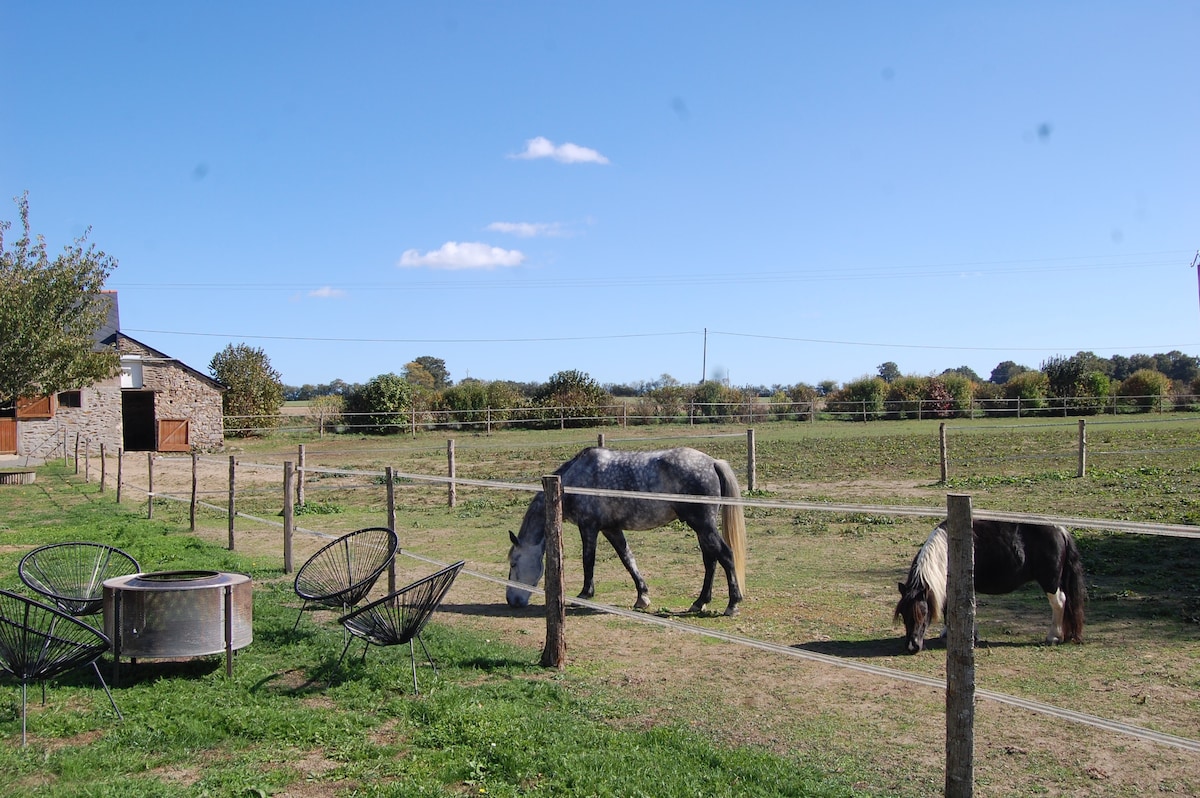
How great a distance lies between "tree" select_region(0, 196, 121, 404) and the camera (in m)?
21.4

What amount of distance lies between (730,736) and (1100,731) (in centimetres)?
211

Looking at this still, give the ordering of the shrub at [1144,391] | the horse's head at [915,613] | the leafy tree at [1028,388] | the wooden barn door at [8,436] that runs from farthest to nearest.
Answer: the leafy tree at [1028,388]
the shrub at [1144,391]
the wooden barn door at [8,436]
the horse's head at [915,613]

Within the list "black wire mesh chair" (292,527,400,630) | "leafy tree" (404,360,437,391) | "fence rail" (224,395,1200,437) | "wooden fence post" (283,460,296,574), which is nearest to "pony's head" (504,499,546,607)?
"black wire mesh chair" (292,527,400,630)

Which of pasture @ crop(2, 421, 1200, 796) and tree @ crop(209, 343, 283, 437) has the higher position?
tree @ crop(209, 343, 283, 437)

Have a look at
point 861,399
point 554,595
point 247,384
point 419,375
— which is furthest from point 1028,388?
point 419,375

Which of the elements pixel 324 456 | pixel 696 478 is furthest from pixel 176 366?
pixel 696 478

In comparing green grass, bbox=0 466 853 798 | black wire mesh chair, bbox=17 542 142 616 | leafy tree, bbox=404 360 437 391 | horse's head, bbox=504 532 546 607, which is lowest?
green grass, bbox=0 466 853 798

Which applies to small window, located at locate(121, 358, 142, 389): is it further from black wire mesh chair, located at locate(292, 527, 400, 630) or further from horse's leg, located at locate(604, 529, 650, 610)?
horse's leg, located at locate(604, 529, 650, 610)

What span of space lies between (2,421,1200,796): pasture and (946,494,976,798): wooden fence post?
0.50m

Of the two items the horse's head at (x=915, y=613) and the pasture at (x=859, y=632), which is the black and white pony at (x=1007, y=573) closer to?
the horse's head at (x=915, y=613)

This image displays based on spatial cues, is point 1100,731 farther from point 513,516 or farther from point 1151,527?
point 513,516

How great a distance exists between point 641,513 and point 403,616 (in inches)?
150

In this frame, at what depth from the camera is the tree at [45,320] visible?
21.4 m

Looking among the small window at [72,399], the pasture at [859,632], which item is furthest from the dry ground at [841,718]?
the small window at [72,399]
